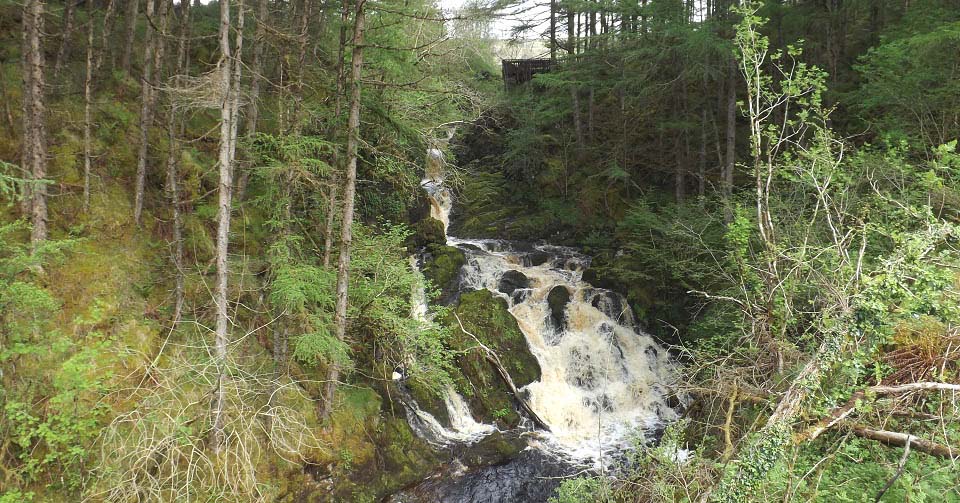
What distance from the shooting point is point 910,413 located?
15.4ft

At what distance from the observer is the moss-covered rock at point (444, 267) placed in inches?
549

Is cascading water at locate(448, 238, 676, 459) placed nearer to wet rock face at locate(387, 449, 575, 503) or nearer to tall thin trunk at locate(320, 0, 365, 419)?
wet rock face at locate(387, 449, 575, 503)

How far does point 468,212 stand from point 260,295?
41.2 ft

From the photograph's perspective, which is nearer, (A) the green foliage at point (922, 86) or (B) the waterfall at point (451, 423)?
(A) the green foliage at point (922, 86)

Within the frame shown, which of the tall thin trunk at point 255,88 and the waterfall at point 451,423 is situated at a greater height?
the tall thin trunk at point 255,88

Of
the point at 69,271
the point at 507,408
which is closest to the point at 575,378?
the point at 507,408

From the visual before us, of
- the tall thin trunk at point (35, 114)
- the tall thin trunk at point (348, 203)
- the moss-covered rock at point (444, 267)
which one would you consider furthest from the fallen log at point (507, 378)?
the tall thin trunk at point (35, 114)

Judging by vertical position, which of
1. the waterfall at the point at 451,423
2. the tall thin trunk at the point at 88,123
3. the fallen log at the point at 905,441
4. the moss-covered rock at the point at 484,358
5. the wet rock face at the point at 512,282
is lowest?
the waterfall at the point at 451,423

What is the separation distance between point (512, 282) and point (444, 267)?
2.21 metres

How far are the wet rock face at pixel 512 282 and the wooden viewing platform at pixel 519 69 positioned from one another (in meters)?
13.9

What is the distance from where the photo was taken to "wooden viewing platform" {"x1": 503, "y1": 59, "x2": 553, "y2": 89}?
2494 cm

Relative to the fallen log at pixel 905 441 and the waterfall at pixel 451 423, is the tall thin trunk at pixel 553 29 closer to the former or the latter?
the waterfall at pixel 451 423

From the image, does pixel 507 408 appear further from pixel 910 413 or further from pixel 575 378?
pixel 910 413

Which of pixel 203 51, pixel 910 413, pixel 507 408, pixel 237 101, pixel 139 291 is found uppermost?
pixel 203 51
